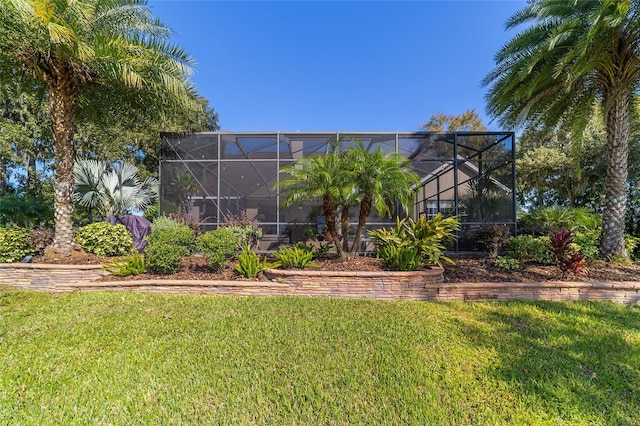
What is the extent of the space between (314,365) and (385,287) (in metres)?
2.49

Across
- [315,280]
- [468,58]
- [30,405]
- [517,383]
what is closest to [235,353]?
[30,405]

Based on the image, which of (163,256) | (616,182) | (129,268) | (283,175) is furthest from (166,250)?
(616,182)

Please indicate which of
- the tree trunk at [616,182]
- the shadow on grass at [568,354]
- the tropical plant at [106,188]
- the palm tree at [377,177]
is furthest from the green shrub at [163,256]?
the tree trunk at [616,182]

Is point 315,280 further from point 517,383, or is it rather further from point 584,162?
point 584,162

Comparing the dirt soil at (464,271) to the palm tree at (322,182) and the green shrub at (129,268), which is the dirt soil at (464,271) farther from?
the palm tree at (322,182)

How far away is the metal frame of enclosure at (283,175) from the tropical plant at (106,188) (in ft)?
4.76

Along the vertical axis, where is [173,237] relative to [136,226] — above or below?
below

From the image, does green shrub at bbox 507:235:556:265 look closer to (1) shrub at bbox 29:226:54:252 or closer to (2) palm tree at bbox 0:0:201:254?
(2) palm tree at bbox 0:0:201:254

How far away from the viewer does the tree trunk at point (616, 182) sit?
246 inches

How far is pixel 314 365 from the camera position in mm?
2520

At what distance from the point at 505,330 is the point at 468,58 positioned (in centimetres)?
1075

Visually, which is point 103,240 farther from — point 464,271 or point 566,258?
point 566,258

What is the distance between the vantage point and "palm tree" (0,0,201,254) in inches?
196

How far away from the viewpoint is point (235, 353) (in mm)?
2709
